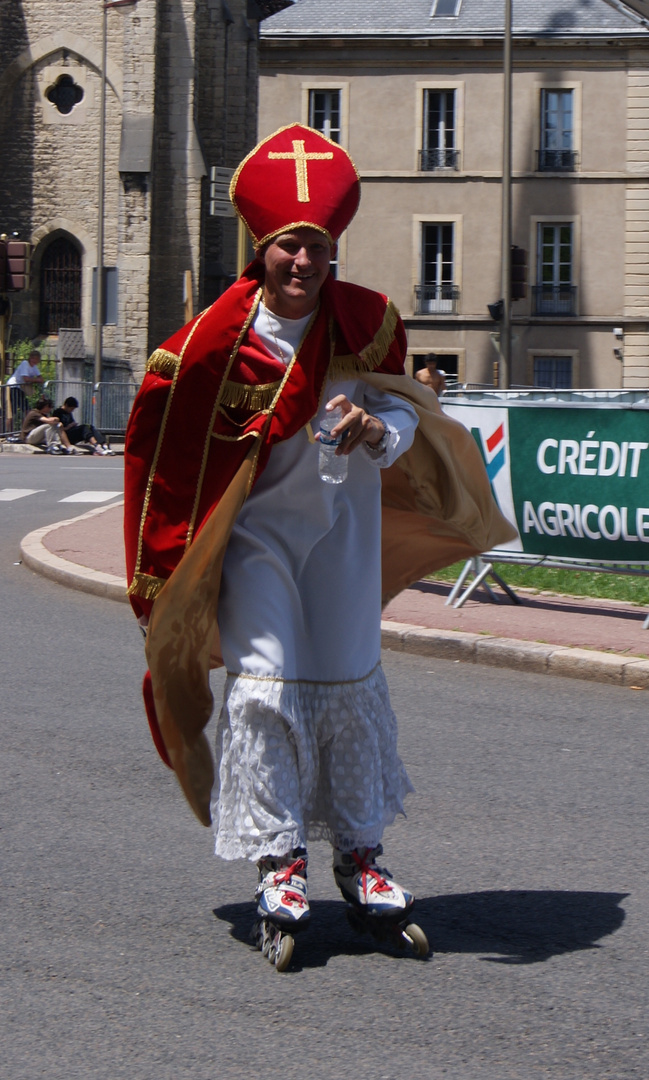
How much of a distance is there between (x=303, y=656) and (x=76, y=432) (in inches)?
934

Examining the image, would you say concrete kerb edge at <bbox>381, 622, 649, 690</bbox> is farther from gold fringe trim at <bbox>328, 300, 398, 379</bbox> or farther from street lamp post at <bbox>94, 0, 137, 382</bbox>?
street lamp post at <bbox>94, 0, 137, 382</bbox>

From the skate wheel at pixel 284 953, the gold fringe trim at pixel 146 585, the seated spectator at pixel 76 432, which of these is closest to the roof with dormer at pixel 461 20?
the seated spectator at pixel 76 432

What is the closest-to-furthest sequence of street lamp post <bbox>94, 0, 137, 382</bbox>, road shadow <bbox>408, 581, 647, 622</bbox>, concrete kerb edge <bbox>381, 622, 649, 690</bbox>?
concrete kerb edge <bbox>381, 622, 649, 690</bbox>, road shadow <bbox>408, 581, 647, 622</bbox>, street lamp post <bbox>94, 0, 137, 382</bbox>

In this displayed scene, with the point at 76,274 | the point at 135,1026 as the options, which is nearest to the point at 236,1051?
the point at 135,1026

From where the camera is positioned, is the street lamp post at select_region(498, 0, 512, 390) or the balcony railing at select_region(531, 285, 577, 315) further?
the balcony railing at select_region(531, 285, 577, 315)

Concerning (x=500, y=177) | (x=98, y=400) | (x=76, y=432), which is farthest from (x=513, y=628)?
(x=500, y=177)

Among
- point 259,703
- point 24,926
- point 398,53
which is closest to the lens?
point 259,703

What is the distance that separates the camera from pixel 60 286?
137ft

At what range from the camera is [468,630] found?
820 cm

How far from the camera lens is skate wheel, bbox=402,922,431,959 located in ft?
12.0

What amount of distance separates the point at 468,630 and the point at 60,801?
3.59 metres

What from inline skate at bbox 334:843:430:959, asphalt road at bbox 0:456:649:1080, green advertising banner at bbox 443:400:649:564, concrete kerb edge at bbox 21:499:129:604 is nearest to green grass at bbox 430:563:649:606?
green advertising banner at bbox 443:400:649:564

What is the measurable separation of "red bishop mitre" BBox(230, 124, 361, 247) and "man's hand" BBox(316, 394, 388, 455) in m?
0.44

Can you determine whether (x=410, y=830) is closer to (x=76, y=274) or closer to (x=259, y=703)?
(x=259, y=703)
